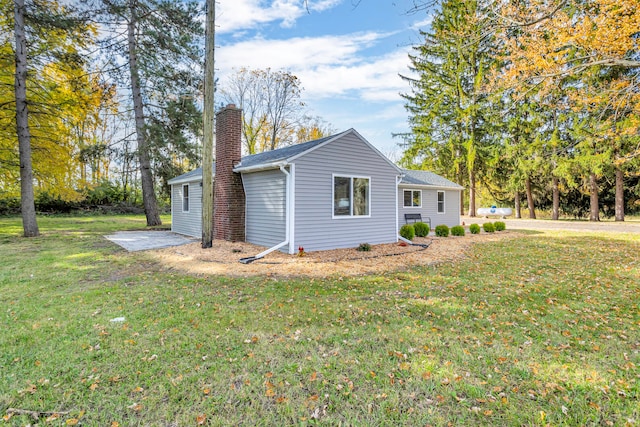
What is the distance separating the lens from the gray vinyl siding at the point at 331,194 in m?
8.80

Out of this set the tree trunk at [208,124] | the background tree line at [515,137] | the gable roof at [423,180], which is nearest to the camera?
the tree trunk at [208,124]

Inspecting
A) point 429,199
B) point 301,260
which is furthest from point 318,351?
point 429,199

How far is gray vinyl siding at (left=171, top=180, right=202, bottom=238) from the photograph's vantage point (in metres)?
12.2

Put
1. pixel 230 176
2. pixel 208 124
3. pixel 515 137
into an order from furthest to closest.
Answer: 1. pixel 515 137
2. pixel 230 176
3. pixel 208 124

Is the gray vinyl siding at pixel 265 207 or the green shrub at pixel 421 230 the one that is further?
the green shrub at pixel 421 230

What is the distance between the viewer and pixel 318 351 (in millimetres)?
3221

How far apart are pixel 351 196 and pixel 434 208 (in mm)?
9211

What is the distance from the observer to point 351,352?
10.5 feet

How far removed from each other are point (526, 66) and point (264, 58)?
20684 millimetres

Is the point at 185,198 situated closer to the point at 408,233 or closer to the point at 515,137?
the point at 408,233

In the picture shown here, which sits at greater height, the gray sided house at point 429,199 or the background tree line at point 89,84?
the background tree line at point 89,84

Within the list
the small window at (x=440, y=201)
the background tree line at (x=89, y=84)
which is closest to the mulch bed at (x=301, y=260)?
the background tree line at (x=89, y=84)

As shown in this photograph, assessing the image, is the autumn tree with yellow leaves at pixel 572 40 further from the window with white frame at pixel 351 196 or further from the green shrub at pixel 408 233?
the green shrub at pixel 408 233

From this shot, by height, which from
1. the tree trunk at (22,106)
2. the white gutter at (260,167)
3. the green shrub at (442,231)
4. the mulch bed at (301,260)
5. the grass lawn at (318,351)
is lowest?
the grass lawn at (318,351)
